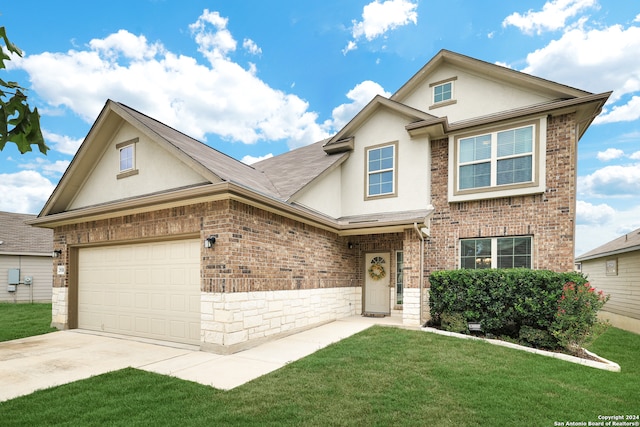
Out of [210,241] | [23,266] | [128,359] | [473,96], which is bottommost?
[128,359]

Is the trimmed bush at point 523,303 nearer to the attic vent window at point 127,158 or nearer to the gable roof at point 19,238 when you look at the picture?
the attic vent window at point 127,158

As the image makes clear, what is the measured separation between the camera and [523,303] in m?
7.93

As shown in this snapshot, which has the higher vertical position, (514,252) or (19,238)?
(514,252)

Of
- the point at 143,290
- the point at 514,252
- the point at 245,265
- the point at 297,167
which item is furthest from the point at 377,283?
the point at 143,290

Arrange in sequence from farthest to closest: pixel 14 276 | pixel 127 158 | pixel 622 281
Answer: pixel 14 276, pixel 622 281, pixel 127 158

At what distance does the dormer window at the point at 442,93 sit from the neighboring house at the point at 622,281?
26.0 ft

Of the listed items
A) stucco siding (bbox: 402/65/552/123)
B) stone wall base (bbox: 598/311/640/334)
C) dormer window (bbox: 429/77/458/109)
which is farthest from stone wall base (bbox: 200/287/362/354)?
stone wall base (bbox: 598/311/640/334)

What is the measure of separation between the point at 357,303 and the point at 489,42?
1060 centimetres

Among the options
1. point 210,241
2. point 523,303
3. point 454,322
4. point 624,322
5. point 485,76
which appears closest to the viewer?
point 210,241

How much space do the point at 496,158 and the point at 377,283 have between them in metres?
5.40

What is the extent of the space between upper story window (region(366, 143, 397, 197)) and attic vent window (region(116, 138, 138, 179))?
706 cm

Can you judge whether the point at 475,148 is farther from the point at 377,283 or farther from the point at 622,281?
the point at 622,281

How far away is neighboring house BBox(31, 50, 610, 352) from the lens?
7.47m

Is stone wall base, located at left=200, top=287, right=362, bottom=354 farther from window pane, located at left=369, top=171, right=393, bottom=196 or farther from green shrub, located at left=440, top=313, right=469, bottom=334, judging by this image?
window pane, located at left=369, top=171, right=393, bottom=196
